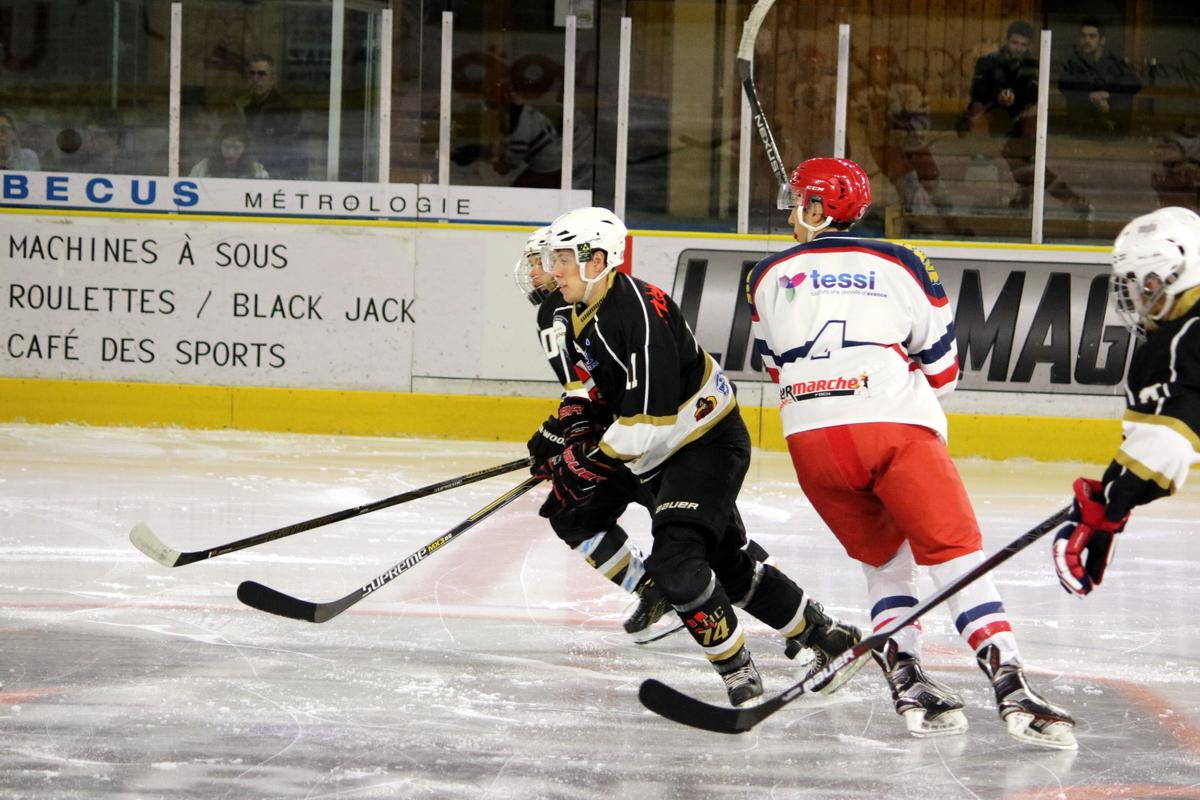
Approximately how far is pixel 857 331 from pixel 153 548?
192 centimetres

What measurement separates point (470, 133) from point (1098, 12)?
9.98 feet

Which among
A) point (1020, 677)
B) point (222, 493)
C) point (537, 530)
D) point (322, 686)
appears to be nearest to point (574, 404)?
point (322, 686)

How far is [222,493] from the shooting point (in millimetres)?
5453

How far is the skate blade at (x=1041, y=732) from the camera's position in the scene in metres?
2.79

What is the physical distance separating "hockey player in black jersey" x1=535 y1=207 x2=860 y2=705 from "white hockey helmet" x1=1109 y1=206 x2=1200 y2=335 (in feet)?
3.00

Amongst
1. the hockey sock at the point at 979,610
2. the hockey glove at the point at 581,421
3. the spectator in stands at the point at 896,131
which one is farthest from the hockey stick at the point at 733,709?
the spectator in stands at the point at 896,131

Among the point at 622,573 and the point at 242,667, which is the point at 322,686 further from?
the point at 622,573

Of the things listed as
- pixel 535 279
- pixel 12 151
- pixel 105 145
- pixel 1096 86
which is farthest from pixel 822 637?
pixel 12 151

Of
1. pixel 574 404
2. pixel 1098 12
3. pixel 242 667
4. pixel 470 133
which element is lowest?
pixel 242 667

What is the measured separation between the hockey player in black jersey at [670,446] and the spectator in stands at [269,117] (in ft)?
14.9

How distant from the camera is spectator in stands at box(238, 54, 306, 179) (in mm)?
7465

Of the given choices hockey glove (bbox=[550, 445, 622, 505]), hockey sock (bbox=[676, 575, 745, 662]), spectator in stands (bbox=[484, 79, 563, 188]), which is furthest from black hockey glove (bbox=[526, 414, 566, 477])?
spectator in stands (bbox=[484, 79, 563, 188])

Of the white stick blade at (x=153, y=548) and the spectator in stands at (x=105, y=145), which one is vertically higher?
the spectator in stands at (x=105, y=145)

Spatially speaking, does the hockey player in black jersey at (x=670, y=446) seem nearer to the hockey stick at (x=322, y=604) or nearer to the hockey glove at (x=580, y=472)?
the hockey glove at (x=580, y=472)
